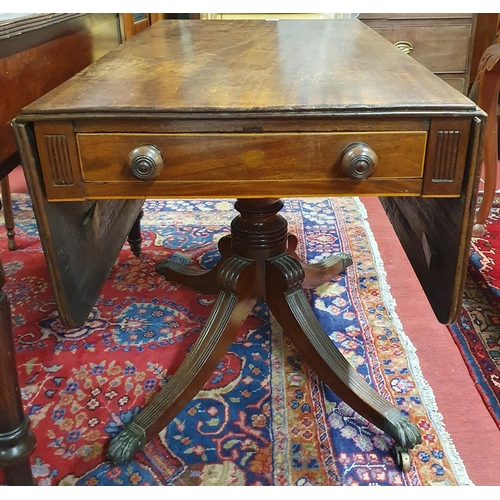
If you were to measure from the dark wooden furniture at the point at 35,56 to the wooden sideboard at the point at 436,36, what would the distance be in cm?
165

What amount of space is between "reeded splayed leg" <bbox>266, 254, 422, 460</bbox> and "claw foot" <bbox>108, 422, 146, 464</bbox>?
0.38m

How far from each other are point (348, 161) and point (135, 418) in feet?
2.24

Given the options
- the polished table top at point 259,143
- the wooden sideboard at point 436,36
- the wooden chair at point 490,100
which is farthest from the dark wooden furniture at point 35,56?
the wooden sideboard at point 436,36

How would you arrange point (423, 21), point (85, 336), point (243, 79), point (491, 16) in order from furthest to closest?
point (491, 16), point (423, 21), point (85, 336), point (243, 79)

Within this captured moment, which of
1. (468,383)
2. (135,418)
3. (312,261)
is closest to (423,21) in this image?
(312,261)

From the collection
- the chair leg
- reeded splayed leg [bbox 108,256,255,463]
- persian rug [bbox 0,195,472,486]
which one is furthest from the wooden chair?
the chair leg

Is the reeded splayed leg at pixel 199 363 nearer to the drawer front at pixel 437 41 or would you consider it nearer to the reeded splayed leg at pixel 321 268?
the reeded splayed leg at pixel 321 268

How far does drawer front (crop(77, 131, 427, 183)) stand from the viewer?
72 centimetres

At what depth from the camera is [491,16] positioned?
271cm

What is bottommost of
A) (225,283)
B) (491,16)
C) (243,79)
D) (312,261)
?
(312,261)

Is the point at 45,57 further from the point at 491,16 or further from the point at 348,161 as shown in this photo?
the point at 491,16

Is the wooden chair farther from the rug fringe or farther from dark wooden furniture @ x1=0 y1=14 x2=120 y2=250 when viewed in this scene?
dark wooden furniture @ x1=0 y1=14 x2=120 y2=250

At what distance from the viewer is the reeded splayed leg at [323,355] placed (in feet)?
3.40

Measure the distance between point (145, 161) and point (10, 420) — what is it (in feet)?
1.66
